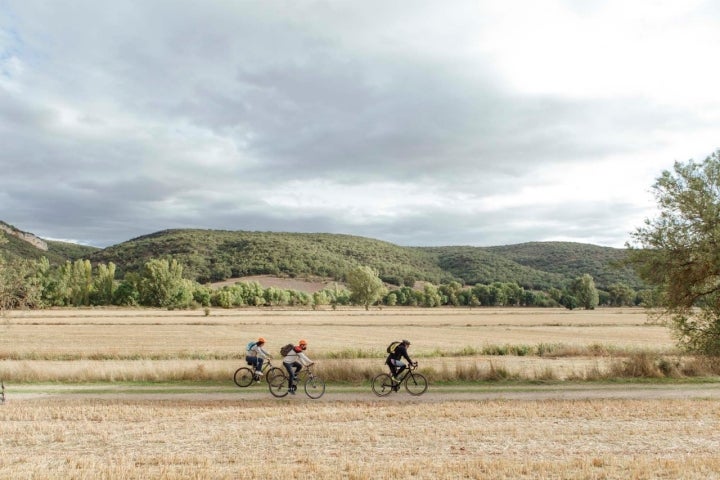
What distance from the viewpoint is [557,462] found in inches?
419

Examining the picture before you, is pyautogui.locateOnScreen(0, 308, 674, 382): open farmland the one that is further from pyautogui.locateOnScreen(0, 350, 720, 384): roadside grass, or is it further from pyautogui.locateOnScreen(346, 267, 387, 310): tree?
pyautogui.locateOnScreen(346, 267, 387, 310): tree

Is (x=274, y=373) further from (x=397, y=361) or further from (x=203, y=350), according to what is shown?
(x=203, y=350)

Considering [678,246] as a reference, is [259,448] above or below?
below

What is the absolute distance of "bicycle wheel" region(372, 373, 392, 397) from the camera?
67.1 ft

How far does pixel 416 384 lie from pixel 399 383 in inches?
28.5

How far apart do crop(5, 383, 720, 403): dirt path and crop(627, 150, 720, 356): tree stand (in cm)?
282

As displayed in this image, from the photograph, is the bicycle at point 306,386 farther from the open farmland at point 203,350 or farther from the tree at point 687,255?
the tree at point 687,255

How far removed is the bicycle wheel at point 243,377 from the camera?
2266 cm

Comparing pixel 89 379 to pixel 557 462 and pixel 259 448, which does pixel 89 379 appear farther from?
pixel 557 462

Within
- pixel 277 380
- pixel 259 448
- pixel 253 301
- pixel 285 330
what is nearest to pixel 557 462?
pixel 259 448

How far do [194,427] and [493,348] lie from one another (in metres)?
30.3

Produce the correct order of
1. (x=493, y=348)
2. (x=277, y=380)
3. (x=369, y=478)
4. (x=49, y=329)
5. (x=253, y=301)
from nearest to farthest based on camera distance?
1. (x=369, y=478)
2. (x=277, y=380)
3. (x=493, y=348)
4. (x=49, y=329)
5. (x=253, y=301)

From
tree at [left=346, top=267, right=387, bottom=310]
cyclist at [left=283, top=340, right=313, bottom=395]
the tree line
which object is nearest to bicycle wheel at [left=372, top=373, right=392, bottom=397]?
cyclist at [left=283, top=340, right=313, bottom=395]

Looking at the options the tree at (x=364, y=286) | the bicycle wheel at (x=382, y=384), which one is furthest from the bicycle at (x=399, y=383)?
the tree at (x=364, y=286)
